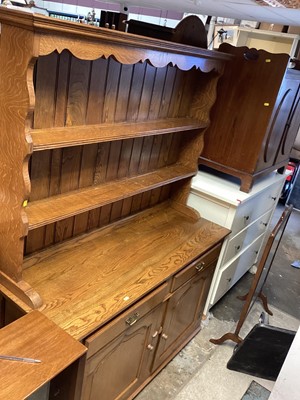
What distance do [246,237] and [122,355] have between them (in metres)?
1.28

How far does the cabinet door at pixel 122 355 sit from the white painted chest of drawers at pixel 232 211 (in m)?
0.70

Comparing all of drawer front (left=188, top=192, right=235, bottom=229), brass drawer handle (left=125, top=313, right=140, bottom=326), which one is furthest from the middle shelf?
brass drawer handle (left=125, top=313, right=140, bottom=326)

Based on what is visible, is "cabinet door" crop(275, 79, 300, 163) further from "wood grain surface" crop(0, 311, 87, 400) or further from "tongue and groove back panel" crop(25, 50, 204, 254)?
"wood grain surface" crop(0, 311, 87, 400)

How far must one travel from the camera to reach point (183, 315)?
2025 mm

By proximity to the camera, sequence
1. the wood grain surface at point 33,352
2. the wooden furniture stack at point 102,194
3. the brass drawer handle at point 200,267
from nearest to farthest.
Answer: the wood grain surface at point 33,352 < the wooden furniture stack at point 102,194 < the brass drawer handle at point 200,267

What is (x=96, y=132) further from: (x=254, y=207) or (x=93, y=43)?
(x=254, y=207)

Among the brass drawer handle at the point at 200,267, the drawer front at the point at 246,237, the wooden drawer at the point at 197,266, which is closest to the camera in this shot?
the wooden drawer at the point at 197,266

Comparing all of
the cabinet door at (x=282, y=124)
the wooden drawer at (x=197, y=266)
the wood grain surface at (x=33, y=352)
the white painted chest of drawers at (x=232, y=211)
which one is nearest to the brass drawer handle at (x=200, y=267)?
the wooden drawer at (x=197, y=266)

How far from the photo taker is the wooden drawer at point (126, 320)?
1308mm

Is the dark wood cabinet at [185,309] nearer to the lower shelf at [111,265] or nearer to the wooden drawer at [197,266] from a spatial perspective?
the wooden drawer at [197,266]

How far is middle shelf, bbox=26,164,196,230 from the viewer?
1363 millimetres

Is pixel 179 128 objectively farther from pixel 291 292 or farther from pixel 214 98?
pixel 291 292

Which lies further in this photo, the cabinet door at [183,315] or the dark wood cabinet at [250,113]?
the dark wood cabinet at [250,113]

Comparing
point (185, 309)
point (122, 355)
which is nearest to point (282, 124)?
point (185, 309)
